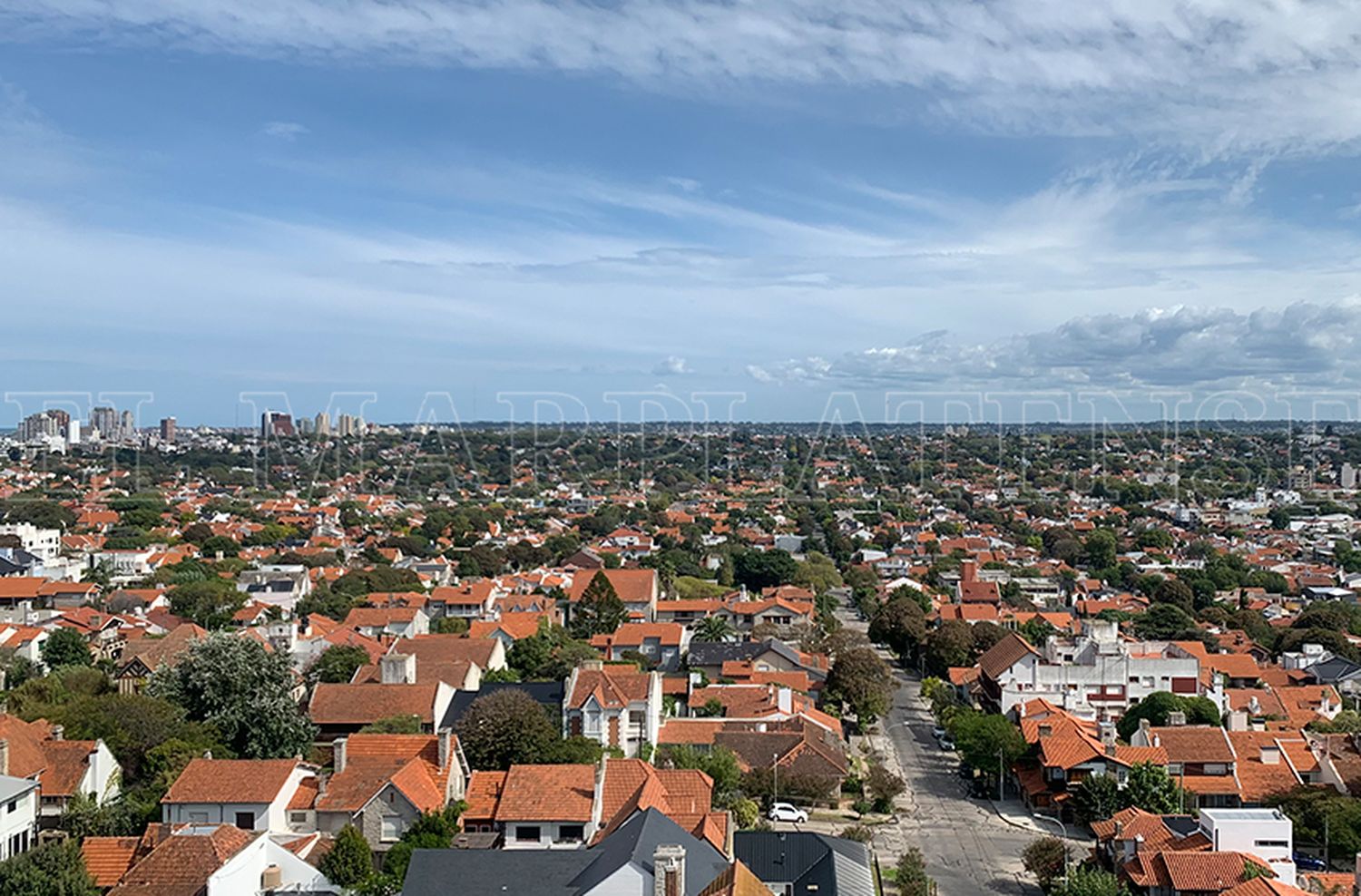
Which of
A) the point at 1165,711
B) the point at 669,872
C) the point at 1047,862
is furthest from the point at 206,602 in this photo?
the point at 669,872

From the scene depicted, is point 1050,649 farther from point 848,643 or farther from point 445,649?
point 445,649

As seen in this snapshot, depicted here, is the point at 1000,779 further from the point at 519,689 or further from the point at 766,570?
the point at 766,570

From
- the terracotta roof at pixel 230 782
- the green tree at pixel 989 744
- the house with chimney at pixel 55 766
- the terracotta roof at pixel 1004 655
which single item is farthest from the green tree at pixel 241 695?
the terracotta roof at pixel 1004 655

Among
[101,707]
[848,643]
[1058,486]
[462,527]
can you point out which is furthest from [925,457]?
[101,707]

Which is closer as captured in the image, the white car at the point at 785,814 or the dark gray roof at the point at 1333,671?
the white car at the point at 785,814

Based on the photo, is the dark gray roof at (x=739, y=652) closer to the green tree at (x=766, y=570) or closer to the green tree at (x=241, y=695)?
the green tree at (x=241, y=695)

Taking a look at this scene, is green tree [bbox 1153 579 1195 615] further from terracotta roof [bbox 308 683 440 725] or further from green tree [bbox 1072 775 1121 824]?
terracotta roof [bbox 308 683 440 725]
